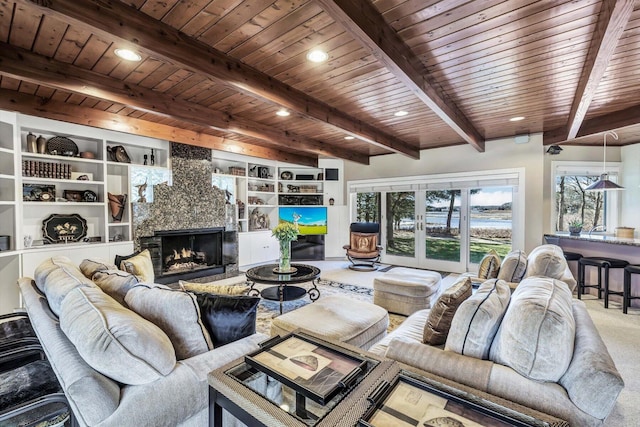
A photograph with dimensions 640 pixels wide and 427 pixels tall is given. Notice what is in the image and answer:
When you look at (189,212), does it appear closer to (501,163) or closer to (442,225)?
(442,225)

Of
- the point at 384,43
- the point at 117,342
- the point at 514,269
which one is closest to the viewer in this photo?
the point at 117,342

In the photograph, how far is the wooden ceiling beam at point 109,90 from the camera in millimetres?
2426

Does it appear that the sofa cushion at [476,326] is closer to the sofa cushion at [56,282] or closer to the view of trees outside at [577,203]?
the sofa cushion at [56,282]

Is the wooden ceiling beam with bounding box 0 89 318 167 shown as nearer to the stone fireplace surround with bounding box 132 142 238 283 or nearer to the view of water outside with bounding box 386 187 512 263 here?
the stone fireplace surround with bounding box 132 142 238 283

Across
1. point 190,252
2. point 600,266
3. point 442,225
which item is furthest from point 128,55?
point 600,266

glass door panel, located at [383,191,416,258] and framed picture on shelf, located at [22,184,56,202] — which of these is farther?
glass door panel, located at [383,191,416,258]

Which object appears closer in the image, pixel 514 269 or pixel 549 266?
pixel 549 266

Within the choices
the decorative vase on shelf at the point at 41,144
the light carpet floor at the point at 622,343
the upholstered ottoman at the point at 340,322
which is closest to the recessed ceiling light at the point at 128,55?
the decorative vase on shelf at the point at 41,144

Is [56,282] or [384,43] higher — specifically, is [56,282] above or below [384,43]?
below

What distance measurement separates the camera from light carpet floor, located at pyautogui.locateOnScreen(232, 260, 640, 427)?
1.95m

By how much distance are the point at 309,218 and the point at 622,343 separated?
5381 mm

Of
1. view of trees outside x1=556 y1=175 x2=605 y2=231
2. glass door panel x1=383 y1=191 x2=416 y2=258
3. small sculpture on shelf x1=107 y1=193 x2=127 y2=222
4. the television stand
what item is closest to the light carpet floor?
glass door panel x1=383 y1=191 x2=416 y2=258

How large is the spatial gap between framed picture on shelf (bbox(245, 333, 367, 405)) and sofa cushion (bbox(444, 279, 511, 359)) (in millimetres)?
539

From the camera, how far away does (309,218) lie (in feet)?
23.3
